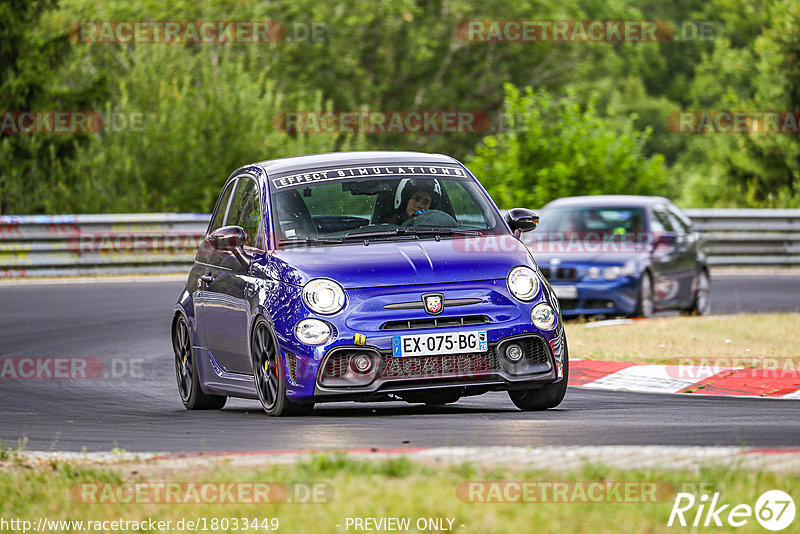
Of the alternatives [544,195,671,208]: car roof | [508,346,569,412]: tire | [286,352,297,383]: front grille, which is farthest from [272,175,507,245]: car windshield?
[544,195,671,208]: car roof

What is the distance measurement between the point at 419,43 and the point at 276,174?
43.2 metres

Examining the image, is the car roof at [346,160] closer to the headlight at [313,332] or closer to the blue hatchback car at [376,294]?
the blue hatchback car at [376,294]

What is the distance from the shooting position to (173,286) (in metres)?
22.6

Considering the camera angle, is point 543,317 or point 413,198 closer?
point 543,317

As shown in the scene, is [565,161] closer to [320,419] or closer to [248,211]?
[248,211]

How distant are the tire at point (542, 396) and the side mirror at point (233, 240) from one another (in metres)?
2.00

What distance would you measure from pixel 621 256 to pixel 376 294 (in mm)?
10264

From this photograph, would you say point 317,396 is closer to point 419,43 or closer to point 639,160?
point 639,160

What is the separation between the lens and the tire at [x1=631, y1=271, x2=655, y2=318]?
18.4m

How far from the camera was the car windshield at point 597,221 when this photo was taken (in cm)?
1966

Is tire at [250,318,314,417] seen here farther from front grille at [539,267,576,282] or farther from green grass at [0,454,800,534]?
front grille at [539,267,576,282]

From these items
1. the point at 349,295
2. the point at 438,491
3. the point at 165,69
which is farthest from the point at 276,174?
the point at 165,69

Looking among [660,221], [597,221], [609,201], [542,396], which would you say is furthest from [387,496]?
[609,201]

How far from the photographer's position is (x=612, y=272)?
18.4 m
